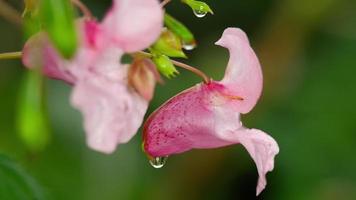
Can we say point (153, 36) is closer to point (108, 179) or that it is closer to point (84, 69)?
point (84, 69)

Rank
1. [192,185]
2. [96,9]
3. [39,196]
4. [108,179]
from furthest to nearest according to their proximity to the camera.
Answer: [96,9], [192,185], [108,179], [39,196]

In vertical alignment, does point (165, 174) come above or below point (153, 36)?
below

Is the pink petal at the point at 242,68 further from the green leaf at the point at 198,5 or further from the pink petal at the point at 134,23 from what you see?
the pink petal at the point at 134,23

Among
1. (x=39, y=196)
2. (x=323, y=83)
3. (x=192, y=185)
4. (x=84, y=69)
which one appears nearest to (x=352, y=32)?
(x=323, y=83)

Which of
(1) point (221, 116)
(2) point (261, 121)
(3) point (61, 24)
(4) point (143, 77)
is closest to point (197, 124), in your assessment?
(1) point (221, 116)

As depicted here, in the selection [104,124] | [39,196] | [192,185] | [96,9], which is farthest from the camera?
[96,9]

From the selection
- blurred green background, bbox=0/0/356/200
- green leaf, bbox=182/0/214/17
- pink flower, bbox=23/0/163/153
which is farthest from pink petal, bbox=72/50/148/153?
blurred green background, bbox=0/0/356/200

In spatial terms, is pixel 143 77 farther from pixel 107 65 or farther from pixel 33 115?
pixel 33 115
